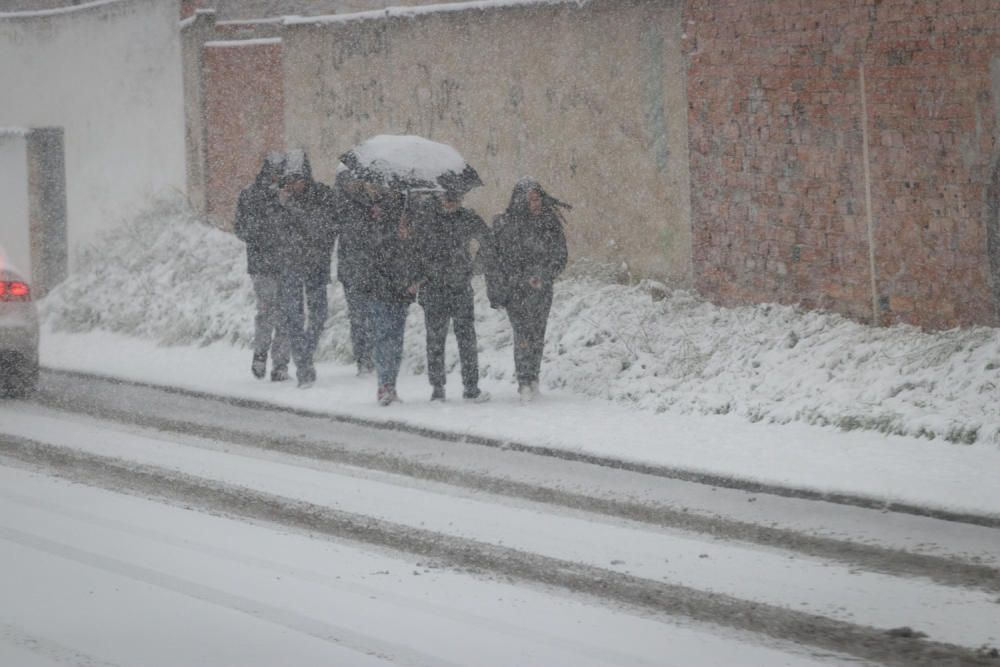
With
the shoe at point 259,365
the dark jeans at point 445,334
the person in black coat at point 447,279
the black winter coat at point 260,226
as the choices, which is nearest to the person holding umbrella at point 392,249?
the person in black coat at point 447,279

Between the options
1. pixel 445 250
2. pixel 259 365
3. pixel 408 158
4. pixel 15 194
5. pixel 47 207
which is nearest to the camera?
pixel 445 250

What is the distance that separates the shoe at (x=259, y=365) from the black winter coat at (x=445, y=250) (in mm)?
2248

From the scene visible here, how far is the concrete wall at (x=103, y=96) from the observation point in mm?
21109

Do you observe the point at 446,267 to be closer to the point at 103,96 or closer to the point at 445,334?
the point at 445,334

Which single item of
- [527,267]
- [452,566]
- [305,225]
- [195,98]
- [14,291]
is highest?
[195,98]

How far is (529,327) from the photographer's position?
1287cm

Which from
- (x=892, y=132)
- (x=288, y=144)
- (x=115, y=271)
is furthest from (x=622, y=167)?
(x=115, y=271)

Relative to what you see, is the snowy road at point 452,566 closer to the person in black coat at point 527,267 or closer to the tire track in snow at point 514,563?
the tire track in snow at point 514,563

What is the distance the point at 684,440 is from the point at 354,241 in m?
3.67

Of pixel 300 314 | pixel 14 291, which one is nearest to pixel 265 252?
pixel 300 314

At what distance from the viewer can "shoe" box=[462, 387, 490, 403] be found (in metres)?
13.0

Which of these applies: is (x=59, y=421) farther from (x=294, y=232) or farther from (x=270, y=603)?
(x=270, y=603)

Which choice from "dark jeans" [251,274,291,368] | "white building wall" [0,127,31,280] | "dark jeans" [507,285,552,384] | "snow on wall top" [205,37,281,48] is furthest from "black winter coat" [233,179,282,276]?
"white building wall" [0,127,31,280]

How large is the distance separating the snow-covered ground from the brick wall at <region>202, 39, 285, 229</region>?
225cm
